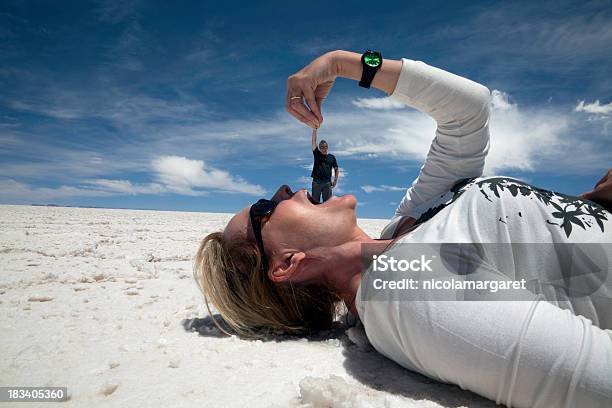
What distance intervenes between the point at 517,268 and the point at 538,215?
28 cm

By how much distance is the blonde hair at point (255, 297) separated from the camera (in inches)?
88.2

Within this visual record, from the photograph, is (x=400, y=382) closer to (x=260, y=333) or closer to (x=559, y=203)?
(x=260, y=333)

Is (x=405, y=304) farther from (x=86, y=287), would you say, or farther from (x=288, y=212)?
(x=86, y=287)

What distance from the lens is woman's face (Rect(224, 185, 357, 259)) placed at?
2064 mm

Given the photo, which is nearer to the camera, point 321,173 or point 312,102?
point 312,102

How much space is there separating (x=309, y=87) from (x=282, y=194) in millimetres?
676

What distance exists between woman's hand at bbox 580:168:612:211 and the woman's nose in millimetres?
1683

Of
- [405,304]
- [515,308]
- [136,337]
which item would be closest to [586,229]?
[515,308]

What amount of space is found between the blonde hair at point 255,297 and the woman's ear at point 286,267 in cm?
11

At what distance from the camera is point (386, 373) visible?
65.1 inches

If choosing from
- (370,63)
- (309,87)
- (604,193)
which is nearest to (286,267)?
(309,87)

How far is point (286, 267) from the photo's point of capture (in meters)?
2.12

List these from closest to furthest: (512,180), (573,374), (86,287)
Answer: (573,374) < (512,180) < (86,287)

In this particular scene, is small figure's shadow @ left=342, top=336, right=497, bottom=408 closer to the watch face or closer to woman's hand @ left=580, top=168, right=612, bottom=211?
woman's hand @ left=580, top=168, right=612, bottom=211
